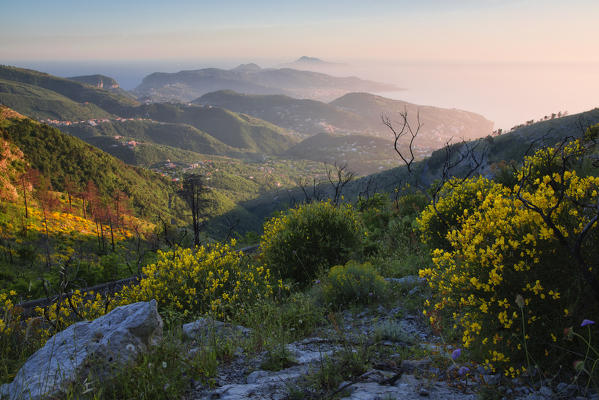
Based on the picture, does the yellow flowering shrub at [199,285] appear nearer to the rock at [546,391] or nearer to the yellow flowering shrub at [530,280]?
the yellow flowering shrub at [530,280]

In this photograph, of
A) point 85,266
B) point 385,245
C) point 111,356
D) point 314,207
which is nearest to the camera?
point 111,356

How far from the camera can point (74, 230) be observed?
140ft

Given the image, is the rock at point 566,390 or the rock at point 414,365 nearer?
the rock at point 566,390

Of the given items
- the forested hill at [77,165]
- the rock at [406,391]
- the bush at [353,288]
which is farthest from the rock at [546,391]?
the forested hill at [77,165]

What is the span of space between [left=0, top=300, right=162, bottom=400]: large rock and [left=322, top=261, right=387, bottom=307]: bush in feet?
9.35

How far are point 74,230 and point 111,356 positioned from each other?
47.6 m

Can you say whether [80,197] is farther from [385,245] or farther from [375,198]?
[385,245]

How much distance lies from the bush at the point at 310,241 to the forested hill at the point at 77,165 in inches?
2973

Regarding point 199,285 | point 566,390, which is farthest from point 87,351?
point 566,390

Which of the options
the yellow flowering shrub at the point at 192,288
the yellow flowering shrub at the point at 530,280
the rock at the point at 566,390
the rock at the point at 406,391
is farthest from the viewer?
the yellow flowering shrub at the point at 192,288

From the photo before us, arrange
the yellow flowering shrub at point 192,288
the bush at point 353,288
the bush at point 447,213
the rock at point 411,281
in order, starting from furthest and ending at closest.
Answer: the bush at point 447,213
the rock at point 411,281
the yellow flowering shrub at point 192,288
the bush at point 353,288

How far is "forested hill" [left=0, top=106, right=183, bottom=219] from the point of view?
6900 centimetres

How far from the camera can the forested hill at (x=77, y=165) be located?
69000 mm

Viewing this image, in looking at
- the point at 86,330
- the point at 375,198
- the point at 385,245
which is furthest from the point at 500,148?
the point at 86,330
